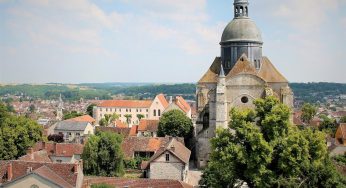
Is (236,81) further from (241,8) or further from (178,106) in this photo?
(178,106)

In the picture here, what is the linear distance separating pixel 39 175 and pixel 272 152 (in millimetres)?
18242

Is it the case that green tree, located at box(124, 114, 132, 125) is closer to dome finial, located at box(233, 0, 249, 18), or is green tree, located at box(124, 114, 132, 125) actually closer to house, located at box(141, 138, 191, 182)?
dome finial, located at box(233, 0, 249, 18)

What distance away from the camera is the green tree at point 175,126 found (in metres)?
62.2

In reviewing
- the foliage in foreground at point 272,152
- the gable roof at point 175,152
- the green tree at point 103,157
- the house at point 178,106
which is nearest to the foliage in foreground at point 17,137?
the green tree at point 103,157

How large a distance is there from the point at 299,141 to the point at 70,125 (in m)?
56.2

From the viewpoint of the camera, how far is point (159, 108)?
99375mm

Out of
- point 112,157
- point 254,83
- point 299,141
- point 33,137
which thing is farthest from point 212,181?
point 33,137

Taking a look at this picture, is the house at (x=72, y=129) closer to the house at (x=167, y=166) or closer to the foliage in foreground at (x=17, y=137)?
the foliage in foreground at (x=17, y=137)

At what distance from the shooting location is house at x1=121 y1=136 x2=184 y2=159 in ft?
173

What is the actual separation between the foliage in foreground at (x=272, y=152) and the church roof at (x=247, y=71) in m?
22.2

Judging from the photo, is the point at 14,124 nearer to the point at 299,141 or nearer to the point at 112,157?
the point at 112,157

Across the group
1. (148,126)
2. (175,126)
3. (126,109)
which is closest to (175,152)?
(175,126)

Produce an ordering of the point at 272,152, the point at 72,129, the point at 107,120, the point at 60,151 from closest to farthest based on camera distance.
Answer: the point at 272,152, the point at 60,151, the point at 72,129, the point at 107,120

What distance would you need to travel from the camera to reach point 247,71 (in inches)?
2106
